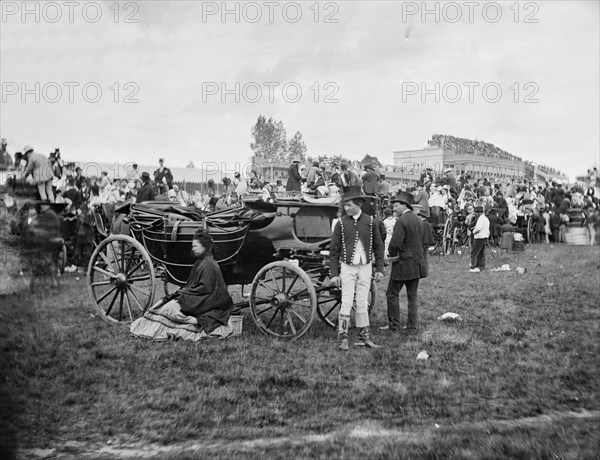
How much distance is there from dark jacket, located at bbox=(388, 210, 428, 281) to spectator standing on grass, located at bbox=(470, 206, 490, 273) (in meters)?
6.75

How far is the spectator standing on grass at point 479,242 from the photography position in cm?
1492

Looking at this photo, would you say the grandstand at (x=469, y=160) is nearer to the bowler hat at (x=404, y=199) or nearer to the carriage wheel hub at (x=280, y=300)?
the bowler hat at (x=404, y=199)

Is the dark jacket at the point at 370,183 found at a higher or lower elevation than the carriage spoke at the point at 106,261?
higher

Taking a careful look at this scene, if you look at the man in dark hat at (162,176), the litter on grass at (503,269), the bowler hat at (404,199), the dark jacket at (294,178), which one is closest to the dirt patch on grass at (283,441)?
the bowler hat at (404,199)

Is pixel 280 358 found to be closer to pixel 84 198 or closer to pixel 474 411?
pixel 474 411

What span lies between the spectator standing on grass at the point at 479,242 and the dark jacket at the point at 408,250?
6.75 meters

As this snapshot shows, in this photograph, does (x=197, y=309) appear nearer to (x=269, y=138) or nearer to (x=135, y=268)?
(x=135, y=268)

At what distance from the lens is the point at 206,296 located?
749 cm

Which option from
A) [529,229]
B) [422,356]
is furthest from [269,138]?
[422,356]

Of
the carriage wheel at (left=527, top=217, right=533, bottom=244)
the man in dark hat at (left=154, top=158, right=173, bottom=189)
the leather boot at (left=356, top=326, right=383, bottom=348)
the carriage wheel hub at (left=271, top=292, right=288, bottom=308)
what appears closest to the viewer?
the leather boot at (left=356, top=326, right=383, bottom=348)

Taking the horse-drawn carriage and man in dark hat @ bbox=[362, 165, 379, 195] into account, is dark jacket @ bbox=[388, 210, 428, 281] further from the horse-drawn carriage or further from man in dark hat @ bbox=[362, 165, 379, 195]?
man in dark hat @ bbox=[362, 165, 379, 195]

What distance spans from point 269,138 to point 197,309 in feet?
84.2

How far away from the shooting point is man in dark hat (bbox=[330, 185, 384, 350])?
7.14 metres

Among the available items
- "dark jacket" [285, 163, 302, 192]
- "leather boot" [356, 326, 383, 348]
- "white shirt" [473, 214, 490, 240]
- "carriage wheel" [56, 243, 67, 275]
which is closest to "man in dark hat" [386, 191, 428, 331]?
"leather boot" [356, 326, 383, 348]
